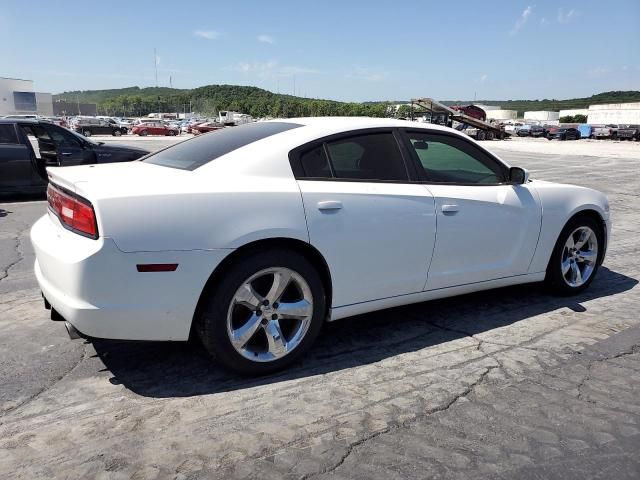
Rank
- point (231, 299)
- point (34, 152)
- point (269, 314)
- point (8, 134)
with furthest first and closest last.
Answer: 1. point (34, 152)
2. point (8, 134)
3. point (269, 314)
4. point (231, 299)

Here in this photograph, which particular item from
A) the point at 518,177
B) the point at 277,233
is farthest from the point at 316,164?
the point at 518,177

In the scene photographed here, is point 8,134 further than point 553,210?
Yes

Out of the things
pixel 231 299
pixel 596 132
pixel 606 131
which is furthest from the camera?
pixel 596 132

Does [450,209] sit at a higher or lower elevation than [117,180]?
lower

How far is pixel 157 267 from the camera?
9.23ft

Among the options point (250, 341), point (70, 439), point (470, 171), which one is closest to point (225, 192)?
point (250, 341)

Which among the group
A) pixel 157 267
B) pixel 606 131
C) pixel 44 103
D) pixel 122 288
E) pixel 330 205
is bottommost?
pixel 44 103

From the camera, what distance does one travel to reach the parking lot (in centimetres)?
245

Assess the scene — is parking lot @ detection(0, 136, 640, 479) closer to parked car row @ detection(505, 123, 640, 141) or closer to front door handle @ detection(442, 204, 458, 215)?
front door handle @ detection(442, 204, 458, 215)

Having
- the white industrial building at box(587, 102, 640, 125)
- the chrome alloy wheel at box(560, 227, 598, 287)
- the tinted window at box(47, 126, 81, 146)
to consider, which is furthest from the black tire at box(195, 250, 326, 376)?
the white industrial building at box(587, 102, 640, 125)

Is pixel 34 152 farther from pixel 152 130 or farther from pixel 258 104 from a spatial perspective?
pixel 258 104

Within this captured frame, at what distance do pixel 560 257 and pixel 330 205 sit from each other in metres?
2.44

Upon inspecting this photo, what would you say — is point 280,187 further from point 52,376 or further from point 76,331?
point 52,376

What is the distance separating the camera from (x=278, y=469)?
2.40 meters
